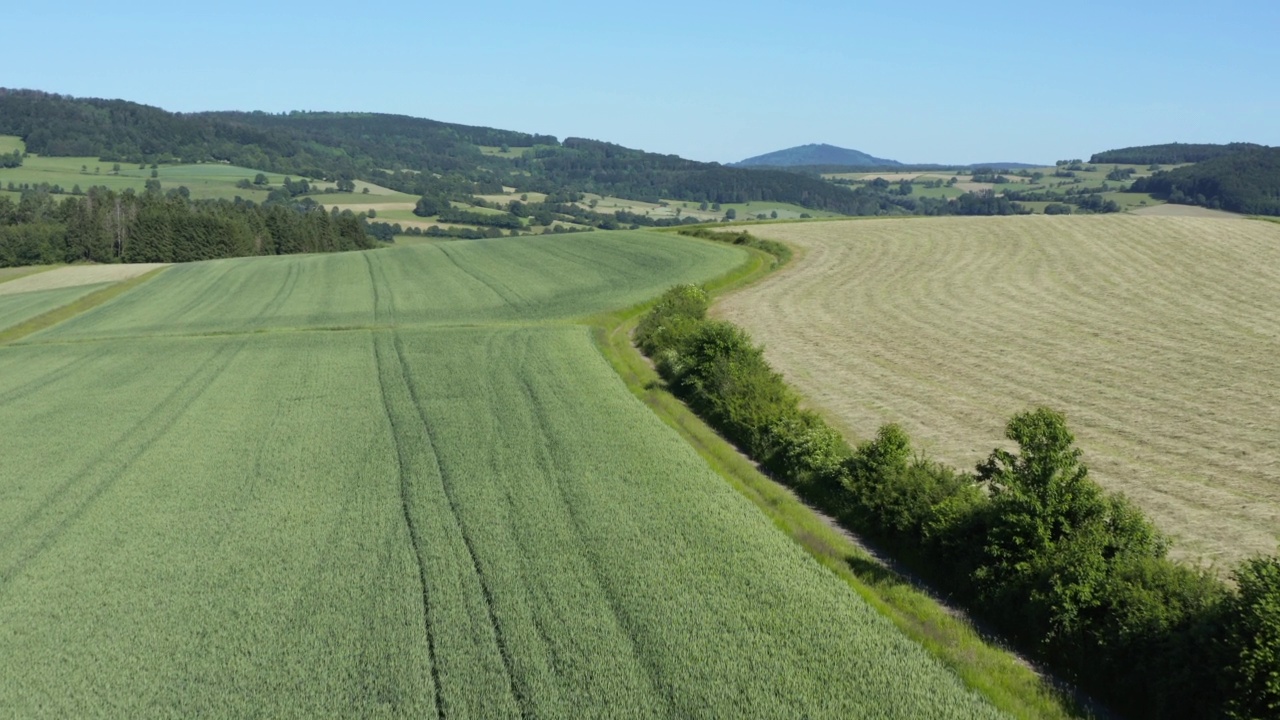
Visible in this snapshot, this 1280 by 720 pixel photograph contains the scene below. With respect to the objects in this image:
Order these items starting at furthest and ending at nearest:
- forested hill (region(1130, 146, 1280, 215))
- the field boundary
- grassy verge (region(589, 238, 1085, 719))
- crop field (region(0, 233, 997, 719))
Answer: forested hill (region(1130, 146, 1280, 215)), the field boundary, grassy verge (region(589, 238, 1085, 719)), crop field (region(0, 233, 997, 719))

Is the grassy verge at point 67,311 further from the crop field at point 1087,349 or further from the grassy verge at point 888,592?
the grassy verge at point 888,592

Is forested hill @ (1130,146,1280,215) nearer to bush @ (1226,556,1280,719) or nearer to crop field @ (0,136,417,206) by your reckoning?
bush @ (1226,556,1280,719)

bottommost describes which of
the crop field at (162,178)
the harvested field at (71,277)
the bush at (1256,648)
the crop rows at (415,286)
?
the harvested field at (71,277)

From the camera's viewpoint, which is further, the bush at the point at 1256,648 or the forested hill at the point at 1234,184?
the forested hill at the point at 1234,184

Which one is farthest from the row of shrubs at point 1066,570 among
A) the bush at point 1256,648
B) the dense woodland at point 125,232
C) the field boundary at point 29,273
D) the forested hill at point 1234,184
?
the dense woodland at point 125,232

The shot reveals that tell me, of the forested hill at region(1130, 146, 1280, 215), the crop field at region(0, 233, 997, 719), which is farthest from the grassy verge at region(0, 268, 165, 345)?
the forested hill at region(1130, 146, 1280, 215)

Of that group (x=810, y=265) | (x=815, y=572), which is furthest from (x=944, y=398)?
(x=810, y=265)

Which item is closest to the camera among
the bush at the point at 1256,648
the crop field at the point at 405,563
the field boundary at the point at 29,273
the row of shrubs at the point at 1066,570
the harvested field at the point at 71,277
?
the bush at the point at 1256,648
